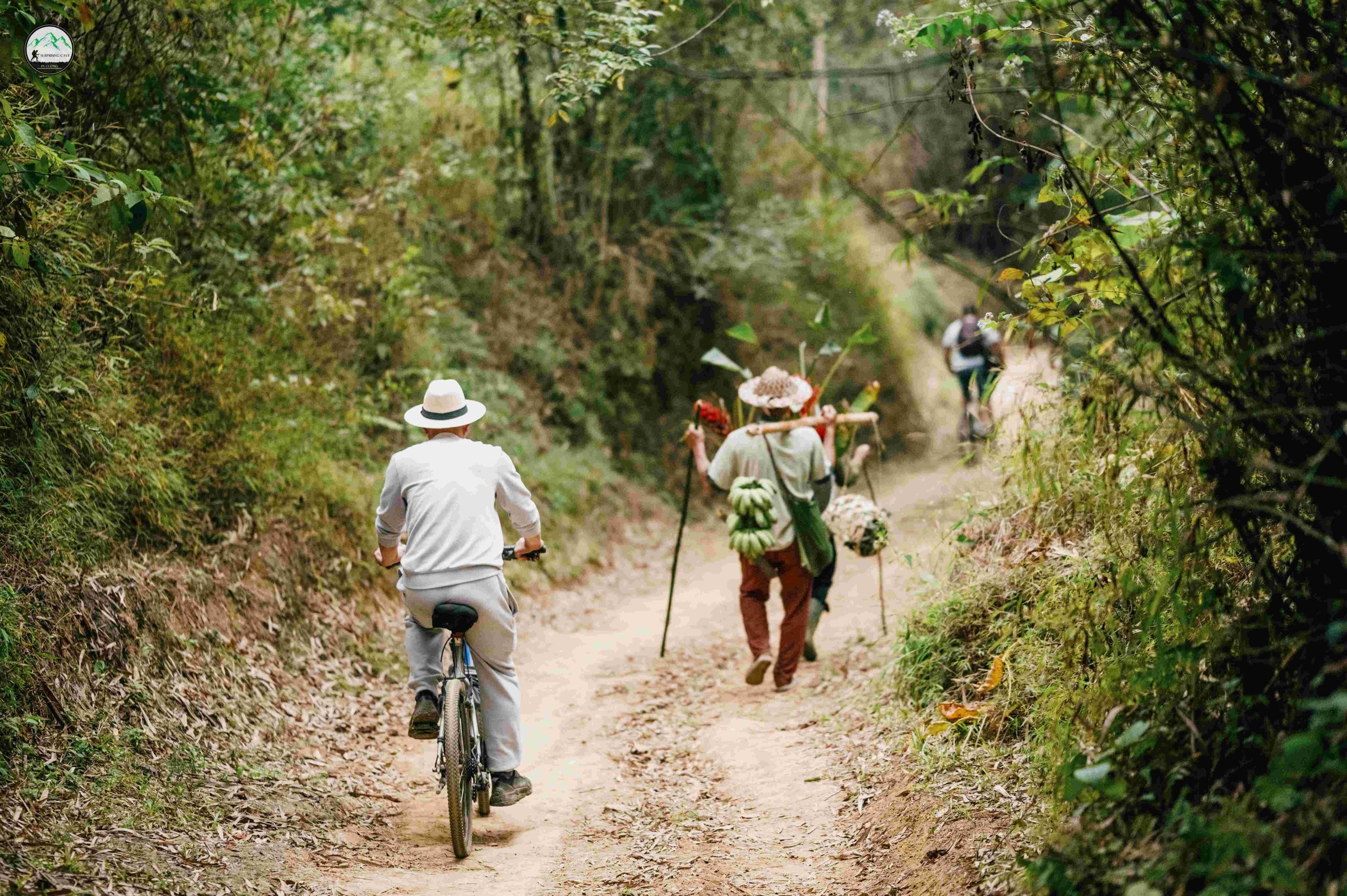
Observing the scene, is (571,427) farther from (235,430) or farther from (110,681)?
(110,681)

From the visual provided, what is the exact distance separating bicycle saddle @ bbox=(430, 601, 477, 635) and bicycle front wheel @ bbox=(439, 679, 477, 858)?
0.88 ft

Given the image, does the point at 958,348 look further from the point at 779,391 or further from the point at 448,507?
the point at 448,507

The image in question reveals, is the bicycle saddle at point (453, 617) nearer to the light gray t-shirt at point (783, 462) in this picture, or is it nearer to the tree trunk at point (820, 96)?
the light gray t-shirt at point (783, 462)

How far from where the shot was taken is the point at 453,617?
4.96 m

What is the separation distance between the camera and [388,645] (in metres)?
7.87

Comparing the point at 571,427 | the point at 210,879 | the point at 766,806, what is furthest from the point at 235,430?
the point at 571,427

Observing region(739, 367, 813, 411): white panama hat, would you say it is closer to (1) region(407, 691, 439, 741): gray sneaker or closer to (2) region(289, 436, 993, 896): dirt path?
(2) region(289, 436, 993, 896): dirt path

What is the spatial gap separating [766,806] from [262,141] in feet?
21.1

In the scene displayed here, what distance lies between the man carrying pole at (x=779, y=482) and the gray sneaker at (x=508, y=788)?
2.49 meters

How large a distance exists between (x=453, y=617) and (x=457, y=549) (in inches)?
12.6

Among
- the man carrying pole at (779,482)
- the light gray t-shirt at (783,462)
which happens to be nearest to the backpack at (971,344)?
the man carrying pole at (779,482)

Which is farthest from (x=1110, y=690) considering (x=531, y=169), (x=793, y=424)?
(x=531, y=169)

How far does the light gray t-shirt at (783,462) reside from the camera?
24.4 feet

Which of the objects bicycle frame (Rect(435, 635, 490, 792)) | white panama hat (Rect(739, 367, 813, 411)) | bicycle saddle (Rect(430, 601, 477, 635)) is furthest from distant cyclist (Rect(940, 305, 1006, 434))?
bicycle saddle (Rect(430, 601, 477, 635))
